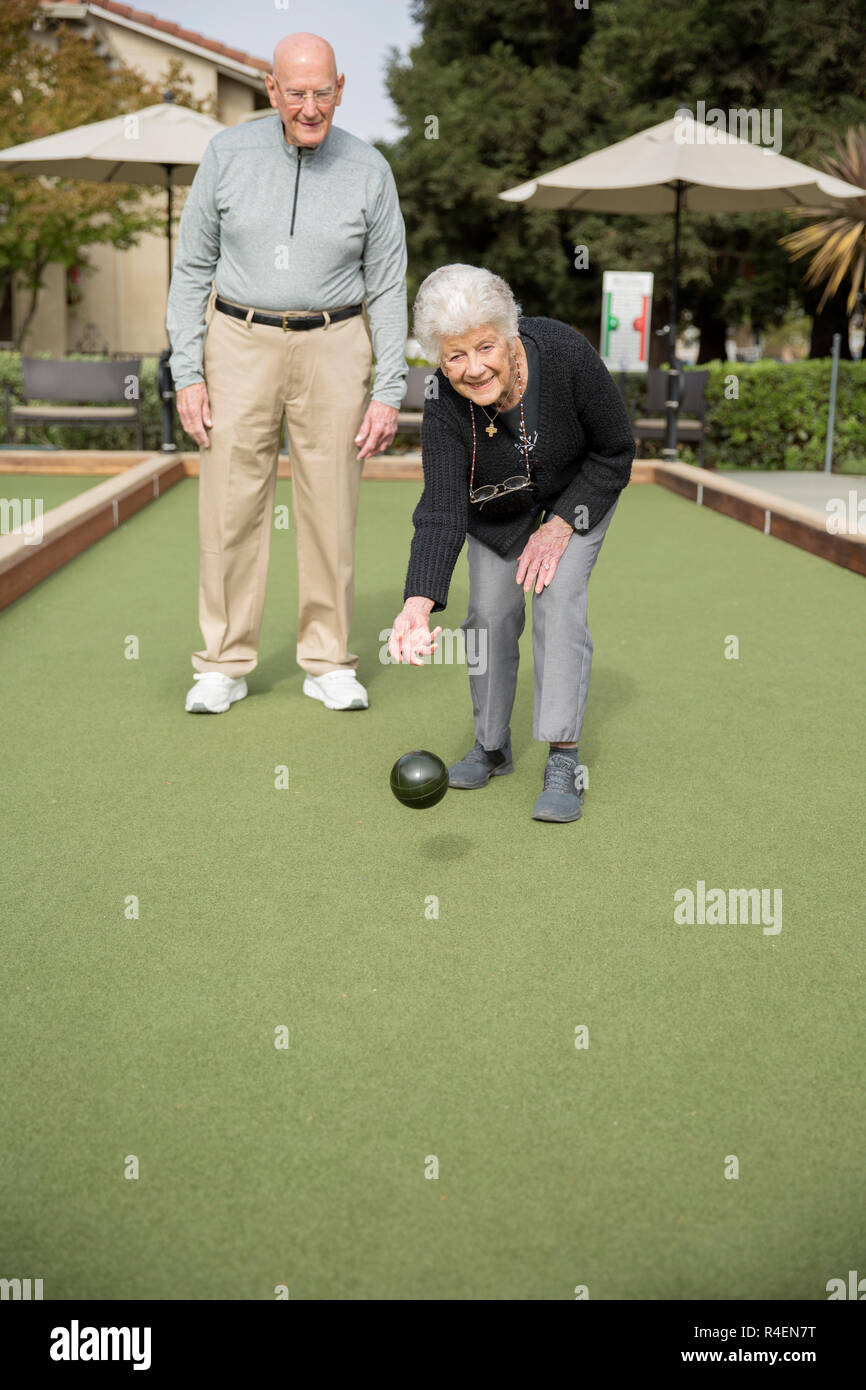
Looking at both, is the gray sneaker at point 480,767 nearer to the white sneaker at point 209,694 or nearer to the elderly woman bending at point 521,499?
the elderly woman bending at point 521,499

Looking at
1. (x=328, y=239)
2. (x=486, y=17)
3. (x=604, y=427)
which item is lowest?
(x=604, y=427)

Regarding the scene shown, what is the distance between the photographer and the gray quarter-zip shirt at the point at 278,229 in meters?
4.18

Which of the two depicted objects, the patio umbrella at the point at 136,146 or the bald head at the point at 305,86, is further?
the patio umbrella at the point at 136,146

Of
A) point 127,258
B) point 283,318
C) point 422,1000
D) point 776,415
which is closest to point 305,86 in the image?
point 283,318

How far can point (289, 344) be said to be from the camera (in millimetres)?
4305

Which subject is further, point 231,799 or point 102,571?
point 102,571

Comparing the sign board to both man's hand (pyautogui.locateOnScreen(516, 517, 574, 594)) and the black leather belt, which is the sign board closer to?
the black leather belt

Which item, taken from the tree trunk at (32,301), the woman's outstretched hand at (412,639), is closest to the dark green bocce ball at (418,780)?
the woman's outstretched hand at (412,639)

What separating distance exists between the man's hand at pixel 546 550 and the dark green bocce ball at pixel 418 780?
62cm

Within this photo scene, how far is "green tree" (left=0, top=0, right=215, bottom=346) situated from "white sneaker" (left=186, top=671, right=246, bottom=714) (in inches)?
680
